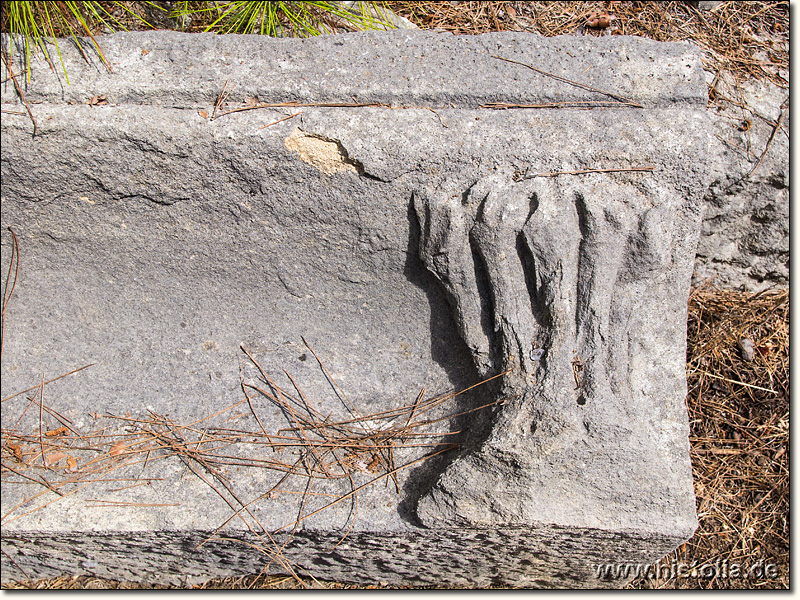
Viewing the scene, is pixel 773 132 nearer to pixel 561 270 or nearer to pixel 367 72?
pixel 561 270

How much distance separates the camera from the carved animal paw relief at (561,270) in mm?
1462

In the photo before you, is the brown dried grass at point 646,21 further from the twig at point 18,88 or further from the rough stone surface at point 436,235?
the twig at point 18,88

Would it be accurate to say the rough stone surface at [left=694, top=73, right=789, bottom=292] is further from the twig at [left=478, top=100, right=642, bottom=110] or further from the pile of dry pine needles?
the pile of dry pine needles

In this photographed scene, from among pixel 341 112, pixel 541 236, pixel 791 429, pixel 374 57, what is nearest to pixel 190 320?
pixel 341 112

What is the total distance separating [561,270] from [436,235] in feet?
1.06

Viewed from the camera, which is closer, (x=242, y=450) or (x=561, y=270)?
(x=561, y=270)

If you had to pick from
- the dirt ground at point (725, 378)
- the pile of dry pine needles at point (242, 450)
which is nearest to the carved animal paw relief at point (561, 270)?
the pile of dry pine needles at point (242, 450)

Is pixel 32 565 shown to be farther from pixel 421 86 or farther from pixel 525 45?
pixel 525 45

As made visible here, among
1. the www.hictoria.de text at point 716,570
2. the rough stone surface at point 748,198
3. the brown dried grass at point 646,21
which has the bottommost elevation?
the www.hictoria.de text at point 716,570

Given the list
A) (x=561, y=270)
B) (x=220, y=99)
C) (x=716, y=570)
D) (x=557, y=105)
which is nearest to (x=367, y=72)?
(x=220, y=99)

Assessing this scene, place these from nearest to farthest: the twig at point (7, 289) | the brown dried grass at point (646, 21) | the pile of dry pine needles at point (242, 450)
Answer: the pile of dry pine needles at point (242, 450), the twig at point (7, 289), the brown dried grass at point (646, 21)

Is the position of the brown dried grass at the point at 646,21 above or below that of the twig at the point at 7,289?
above

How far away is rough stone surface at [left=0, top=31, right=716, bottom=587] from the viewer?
1465mm

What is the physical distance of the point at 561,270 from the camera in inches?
58.2
